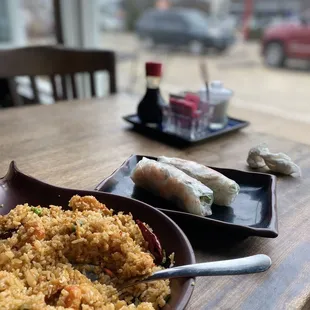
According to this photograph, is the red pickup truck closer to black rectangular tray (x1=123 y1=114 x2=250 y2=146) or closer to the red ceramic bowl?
black rectangular tray (x1=123 y1=114 x2=250 y2=146)

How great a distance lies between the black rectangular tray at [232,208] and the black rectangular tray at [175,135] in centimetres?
22

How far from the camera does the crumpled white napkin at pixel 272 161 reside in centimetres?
95

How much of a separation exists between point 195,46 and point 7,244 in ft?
10.1

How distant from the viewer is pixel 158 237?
588mm

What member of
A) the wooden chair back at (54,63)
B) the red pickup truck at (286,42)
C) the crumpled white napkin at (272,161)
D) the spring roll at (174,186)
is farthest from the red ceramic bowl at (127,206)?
the red pickup truck at (286,42)

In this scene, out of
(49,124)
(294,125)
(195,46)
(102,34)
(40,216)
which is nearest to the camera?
(40,216)

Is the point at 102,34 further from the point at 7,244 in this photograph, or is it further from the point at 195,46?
the point at 7,244

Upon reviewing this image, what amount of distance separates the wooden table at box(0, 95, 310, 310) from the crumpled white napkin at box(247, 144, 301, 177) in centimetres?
3

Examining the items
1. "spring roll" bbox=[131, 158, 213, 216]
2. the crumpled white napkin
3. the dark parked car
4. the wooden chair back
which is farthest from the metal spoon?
the dark parked car

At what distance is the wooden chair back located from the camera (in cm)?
167

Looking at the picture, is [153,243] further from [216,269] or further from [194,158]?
[194,158]

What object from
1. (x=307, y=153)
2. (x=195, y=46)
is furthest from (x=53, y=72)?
(x=195, y=46)

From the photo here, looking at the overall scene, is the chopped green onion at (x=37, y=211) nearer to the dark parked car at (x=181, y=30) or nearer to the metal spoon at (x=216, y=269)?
the metal spoon at (x=216, y=269)

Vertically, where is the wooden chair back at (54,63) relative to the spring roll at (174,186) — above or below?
above
